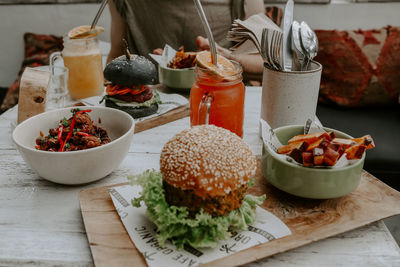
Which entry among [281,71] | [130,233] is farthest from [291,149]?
[130,233]

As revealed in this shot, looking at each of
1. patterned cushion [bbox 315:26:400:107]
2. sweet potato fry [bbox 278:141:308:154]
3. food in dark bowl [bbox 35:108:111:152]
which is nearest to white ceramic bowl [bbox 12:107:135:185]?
food in dark bowl [bbox 35:108:111:152]

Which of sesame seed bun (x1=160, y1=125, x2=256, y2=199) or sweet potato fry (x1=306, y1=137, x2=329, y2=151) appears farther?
sweet potato fry (x1=306, y1=137, x2=329, y2=151)

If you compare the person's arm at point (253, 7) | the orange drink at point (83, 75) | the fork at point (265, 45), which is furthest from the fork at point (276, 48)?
the person's arm at point (253, 7)

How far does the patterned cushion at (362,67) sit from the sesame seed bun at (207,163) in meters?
2.31

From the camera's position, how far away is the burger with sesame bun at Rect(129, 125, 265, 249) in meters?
0.91

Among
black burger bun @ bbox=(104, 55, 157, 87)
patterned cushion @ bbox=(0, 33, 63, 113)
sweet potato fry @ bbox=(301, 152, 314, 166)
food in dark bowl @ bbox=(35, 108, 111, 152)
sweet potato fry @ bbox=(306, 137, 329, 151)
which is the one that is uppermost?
black burger bun @ bbox=(104, 55, 157, 87)

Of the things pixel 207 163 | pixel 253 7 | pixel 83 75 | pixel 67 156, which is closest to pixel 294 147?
pixel 207 163

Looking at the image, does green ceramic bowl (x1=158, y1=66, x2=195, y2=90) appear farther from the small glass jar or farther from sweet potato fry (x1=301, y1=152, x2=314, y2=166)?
sweet potato fry (x1=301, y1=152, x2=314, y2=166)

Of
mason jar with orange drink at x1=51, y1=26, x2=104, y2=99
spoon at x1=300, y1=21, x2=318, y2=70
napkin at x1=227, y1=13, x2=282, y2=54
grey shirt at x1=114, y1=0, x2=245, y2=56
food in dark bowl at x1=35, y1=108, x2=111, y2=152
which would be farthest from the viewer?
grey shirt at x1=114, y1=0, x2=245, y2=56

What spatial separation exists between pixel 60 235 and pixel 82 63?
3.76ft

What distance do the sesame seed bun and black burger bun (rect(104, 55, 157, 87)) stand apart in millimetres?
646

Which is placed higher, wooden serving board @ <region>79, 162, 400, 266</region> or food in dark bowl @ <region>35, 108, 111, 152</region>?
food in dark bowl @ <region>35, 108, 111, 152</region>

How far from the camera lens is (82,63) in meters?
1.91

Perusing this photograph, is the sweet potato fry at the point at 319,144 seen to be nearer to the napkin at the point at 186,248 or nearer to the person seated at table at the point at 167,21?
the napkin at the point at 186,248
